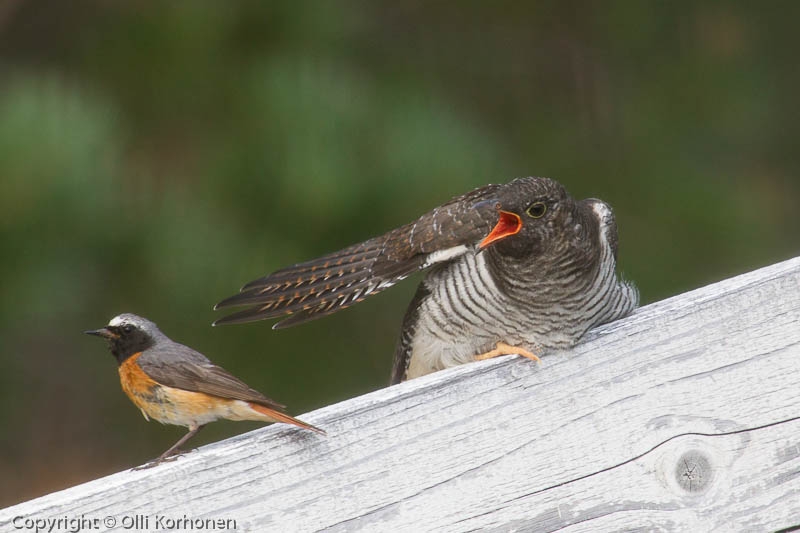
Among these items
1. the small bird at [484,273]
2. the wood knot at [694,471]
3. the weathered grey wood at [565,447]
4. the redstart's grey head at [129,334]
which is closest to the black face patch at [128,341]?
the redstart's grey head at [129,334]

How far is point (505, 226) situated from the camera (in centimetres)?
227

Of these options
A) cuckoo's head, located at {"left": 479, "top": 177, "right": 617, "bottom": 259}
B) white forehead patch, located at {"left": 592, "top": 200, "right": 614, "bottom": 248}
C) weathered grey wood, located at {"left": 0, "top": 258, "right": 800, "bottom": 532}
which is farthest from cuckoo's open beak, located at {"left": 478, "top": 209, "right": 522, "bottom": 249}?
weathered grey wood, located at {"left": 0, "top": 258, "right": 800, "bottom": 532}

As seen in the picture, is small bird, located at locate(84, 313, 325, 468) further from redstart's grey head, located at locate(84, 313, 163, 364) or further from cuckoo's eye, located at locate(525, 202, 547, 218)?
cuckoo's eye, located at locate(525, 202, 547, 218)

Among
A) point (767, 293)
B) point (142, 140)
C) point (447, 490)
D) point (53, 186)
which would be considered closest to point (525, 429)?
point (447, 490)

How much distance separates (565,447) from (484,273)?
32.5 inches

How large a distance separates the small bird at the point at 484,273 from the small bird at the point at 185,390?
13.3 inches

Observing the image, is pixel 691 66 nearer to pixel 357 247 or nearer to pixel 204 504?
pixel 357 247

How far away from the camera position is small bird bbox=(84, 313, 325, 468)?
61.4 inches

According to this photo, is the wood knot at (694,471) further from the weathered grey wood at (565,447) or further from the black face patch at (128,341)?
the black face patch at (128,341)

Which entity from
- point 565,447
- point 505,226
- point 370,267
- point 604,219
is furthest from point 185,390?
point 604,219

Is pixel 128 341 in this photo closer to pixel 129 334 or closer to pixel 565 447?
pixel 129 334

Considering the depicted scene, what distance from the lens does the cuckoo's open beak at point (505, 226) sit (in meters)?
2.22

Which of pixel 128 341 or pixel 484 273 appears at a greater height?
pixel 484 273

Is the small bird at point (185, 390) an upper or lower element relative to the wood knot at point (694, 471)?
upper
